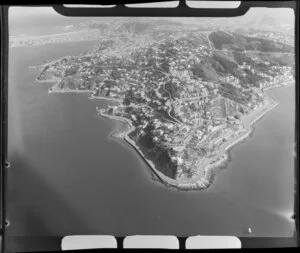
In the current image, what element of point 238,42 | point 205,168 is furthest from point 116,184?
point 238,42

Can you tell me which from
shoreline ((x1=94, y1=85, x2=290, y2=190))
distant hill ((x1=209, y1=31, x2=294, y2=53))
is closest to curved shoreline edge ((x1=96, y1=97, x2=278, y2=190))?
shoreline ((x1=94, y1=85, x2=290, y2=190))

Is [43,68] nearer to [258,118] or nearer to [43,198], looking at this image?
[43,198]

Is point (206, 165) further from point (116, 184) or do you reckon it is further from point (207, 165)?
point (116, 184)

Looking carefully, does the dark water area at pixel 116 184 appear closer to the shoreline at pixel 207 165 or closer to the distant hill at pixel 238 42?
the shoreline at pixel 207 165

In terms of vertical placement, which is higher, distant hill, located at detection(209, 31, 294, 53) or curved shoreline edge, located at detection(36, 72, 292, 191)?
distant hill, located at detection(209, 31, 294, 53)

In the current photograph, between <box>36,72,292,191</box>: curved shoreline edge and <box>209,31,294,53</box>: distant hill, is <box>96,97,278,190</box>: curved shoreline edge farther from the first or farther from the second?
<box>209,31,294,53</box>: distant hill

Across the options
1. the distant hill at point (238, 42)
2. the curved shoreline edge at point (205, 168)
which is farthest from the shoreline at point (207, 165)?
the distant hill at point (238, 42)
